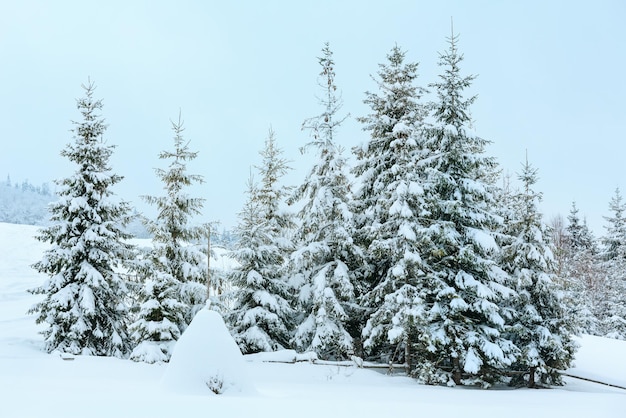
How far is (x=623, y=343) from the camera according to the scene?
990 inches

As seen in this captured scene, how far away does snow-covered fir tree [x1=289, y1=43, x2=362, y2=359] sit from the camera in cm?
1738

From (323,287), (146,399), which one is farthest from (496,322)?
(146,399)

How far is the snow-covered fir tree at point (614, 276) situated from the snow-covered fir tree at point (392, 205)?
23.3 meters

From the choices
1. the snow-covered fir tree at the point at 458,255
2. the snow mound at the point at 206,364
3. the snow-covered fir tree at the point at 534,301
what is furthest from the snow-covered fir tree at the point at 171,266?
the snow-covered fir tree at the point at 534,301

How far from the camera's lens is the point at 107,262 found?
58.3 feet

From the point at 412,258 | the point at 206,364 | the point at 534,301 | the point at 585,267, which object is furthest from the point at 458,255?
the point at 585,267

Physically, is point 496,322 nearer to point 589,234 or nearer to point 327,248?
point 327,248

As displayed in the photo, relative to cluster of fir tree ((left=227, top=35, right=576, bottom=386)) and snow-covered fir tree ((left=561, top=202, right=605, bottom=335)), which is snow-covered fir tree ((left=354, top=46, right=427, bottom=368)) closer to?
cluster of fir tree ((left=227, top=35, right=576, bottom=386))

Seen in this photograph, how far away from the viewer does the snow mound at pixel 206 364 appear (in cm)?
719

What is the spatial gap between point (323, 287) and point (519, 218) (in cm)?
818

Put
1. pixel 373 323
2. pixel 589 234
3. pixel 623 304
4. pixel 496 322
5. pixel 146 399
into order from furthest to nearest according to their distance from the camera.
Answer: pixel 589 234 < pixel 623 304 < pixel 373 323 < pixel 496 322 < pixel 146 399

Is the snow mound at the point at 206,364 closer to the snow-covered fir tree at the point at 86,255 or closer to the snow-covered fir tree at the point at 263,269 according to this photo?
the snow-covered fir tree at the point at 86,255

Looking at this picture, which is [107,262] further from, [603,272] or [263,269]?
[603,272]

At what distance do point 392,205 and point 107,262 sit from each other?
37.2 feet
